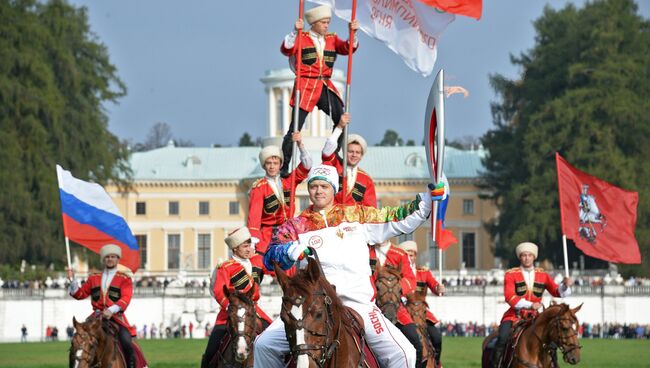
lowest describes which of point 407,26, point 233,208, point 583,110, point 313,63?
point 313,63

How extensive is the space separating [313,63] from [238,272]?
2.70 m

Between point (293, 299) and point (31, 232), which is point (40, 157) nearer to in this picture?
point (31, 232)

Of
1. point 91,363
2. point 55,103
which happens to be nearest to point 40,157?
point 55,103

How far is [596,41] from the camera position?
3086 inches

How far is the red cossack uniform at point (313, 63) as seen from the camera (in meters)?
17.5

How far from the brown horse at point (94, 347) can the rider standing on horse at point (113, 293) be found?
0.65 feet

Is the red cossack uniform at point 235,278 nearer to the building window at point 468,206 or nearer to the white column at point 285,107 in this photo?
the building window at point 468,206

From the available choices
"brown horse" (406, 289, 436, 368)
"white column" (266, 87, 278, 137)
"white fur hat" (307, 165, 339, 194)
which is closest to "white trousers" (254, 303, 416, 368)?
"white fur hat" (307, 165, 339, 194)

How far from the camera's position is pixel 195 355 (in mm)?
43594

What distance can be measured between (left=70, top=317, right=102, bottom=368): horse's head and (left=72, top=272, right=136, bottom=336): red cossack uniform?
92 centimetres

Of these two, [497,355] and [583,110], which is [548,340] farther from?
[583,110]

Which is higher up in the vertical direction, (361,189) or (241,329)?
(361,189)

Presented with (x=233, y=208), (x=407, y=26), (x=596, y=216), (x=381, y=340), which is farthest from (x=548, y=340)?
(x=233, y=208)

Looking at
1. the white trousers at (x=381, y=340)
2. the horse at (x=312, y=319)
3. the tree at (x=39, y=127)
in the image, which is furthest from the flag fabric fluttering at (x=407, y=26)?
the tree at (x=39, y=127)
